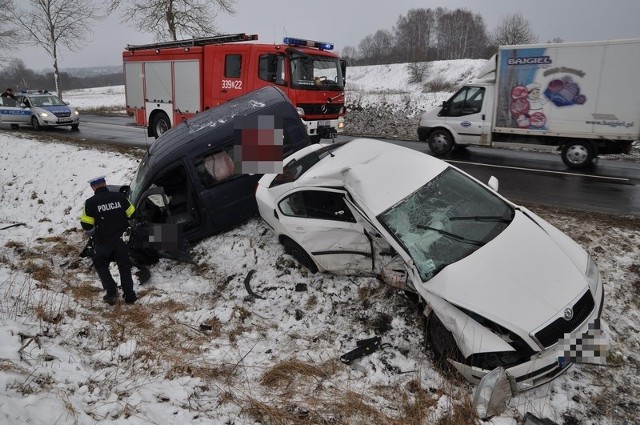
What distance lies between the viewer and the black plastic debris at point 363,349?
425 centimetres

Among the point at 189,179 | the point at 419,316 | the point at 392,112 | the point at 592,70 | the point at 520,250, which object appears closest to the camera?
the point at 520,250

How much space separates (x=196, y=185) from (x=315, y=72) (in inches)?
239

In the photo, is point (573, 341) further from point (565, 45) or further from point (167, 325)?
point (565, 45)

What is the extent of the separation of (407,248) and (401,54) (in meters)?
72.0

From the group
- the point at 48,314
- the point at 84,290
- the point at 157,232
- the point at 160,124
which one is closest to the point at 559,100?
the point at 157,232

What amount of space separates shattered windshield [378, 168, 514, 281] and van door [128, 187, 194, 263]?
133 inches

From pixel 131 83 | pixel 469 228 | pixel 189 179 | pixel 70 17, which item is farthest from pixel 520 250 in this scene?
pixel 70 17

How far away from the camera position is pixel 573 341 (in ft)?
11.1

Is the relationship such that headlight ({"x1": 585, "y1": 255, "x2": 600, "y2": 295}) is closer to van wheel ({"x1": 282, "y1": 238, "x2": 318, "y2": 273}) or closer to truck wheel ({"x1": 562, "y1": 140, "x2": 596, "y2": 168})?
van wheel ({"x1": 282, "y1": 238, "x2": 318, "y2": 273})

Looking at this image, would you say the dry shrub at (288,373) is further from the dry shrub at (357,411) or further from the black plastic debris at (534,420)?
the black plastic debris at (534,420)

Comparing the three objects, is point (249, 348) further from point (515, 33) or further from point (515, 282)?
point (515, 33)

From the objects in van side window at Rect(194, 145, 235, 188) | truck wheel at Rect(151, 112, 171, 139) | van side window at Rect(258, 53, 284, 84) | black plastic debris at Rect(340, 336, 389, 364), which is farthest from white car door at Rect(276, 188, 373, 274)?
truck wheel at Rect(151, 112, 171, 139)

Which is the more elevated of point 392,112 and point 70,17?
point 70,17

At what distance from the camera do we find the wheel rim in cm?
1028
